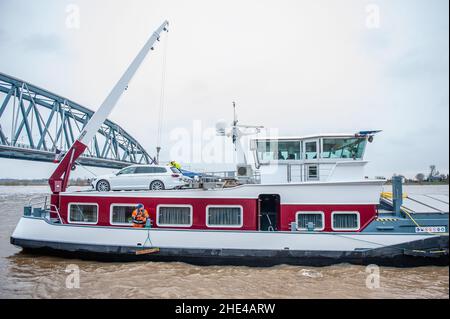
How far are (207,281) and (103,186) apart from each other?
6.09 metres

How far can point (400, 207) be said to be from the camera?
10406 millimetres

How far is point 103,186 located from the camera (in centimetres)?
1204

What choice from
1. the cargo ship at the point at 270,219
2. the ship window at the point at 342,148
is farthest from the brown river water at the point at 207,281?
the ship window at the point at 342,148

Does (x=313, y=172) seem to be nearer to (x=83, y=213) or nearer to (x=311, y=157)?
(x=311, y=157)

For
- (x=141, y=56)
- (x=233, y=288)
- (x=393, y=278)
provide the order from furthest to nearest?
(x=141, y=56) < (x=393, y=278) < (x=233, y=288)

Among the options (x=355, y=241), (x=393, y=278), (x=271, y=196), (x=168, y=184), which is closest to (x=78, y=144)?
(x=168, y=184)

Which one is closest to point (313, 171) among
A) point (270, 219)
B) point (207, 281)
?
point (270, 219)

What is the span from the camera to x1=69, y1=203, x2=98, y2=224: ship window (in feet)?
36.4

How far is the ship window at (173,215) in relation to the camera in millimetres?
10594

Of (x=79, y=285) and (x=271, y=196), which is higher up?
(x=271, y=196)

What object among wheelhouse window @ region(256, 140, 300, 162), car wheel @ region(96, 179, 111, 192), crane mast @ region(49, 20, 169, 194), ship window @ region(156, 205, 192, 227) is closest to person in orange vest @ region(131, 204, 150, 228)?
ship window @ region(156, 205, 192, 227)

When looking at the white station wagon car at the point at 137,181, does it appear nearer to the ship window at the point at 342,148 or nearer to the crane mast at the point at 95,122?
the crane mast at the point at 95,122

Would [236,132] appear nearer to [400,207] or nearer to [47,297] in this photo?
[400,207]
